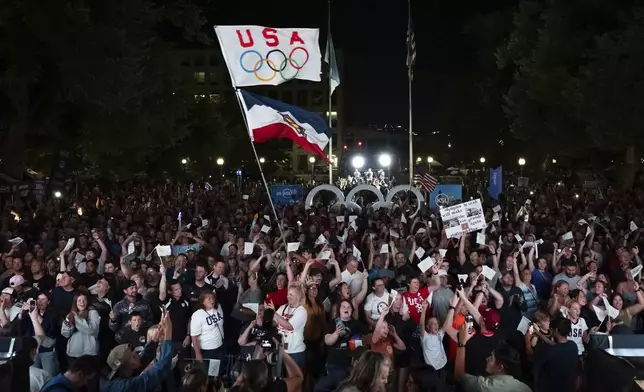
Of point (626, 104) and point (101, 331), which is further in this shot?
point (626, 104)

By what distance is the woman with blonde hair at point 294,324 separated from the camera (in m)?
7.50

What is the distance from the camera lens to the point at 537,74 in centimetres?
3150

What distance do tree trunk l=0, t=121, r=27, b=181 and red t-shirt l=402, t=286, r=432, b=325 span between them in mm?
20178

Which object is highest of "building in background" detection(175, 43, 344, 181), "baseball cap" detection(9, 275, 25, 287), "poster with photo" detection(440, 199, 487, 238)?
"building in background" detection(175, 43, 344, 181)

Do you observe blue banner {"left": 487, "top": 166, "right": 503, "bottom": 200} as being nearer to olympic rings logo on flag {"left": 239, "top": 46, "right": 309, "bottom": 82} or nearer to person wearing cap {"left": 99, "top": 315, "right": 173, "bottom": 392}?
olympic rings logo on flag {"left": 239, "top": 46, "right": 309, "bottom": 82}

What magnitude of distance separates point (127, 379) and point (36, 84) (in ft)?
64.2

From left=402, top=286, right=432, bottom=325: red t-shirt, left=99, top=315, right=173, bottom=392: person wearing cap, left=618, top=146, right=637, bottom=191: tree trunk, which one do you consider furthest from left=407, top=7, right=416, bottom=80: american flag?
left=99, top=315, right=173, bottom=392: person wearing cap

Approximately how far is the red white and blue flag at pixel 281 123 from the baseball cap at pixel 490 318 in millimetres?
5816

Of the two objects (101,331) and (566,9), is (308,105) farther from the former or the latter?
(101,331)

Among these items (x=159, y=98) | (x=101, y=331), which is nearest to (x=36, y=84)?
(x=159, y=98)

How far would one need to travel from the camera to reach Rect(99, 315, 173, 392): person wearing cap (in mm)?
5891

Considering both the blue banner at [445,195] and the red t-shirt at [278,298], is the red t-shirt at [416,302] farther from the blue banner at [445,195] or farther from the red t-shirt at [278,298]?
the blue banner at [445,195]

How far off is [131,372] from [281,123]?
7.82m

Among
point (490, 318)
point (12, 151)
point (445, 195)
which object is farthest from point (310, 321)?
point (12, 151)
